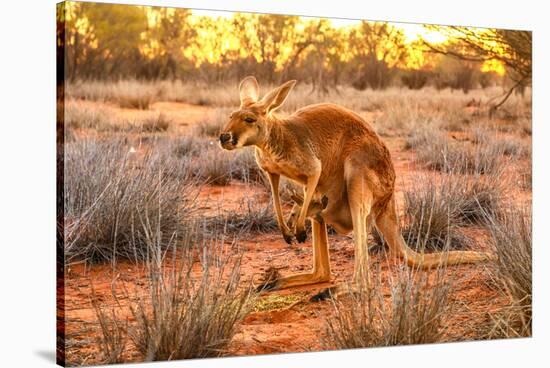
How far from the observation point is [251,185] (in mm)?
8008

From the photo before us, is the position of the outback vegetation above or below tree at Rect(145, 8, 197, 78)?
below

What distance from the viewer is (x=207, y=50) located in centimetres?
752

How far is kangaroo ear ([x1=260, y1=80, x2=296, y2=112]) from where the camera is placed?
759cm

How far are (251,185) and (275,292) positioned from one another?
3.04ft

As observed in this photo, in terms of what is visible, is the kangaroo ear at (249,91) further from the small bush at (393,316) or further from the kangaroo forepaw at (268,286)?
the small bush at (393,316)

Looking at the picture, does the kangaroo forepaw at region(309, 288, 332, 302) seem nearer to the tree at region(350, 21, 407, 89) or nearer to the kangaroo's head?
the kangaroo's head

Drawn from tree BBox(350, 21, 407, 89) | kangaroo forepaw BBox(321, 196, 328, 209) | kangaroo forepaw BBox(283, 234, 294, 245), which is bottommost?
kangaroo forepaw BBox(283, 234, 294, 245)

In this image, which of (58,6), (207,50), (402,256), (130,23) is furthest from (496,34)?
(58,6)

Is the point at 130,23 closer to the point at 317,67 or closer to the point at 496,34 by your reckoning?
the point at 317,67

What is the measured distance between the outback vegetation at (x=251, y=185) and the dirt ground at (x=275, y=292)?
1 centimetres

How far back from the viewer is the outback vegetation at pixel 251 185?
6.90 m

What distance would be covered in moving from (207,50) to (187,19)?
0.94ft

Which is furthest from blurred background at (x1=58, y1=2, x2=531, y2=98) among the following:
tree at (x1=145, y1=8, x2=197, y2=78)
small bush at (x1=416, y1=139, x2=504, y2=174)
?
small bush at (x1=416, y1=139, x2=504, y2=174)

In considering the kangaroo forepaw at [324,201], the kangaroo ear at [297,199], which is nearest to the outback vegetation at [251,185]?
the kangaroo ear at [297,199]
